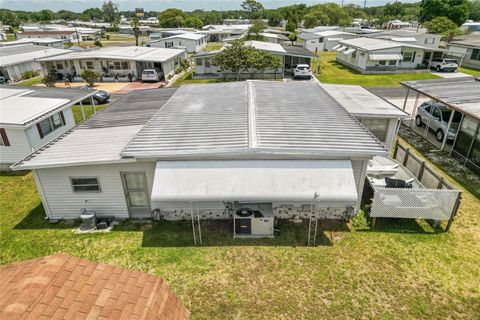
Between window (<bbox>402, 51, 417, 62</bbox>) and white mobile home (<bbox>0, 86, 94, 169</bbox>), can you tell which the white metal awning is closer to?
white mobile home (<bbox>0, 86, 94, 169</bbox>)

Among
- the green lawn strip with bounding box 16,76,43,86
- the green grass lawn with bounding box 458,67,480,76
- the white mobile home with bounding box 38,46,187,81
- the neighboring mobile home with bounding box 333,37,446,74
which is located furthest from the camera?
the green grass lawn with bounding box 458,67,480,76

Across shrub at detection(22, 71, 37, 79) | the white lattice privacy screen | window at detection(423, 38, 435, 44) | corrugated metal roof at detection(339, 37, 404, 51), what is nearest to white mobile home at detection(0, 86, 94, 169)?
the white lattice privacy screen

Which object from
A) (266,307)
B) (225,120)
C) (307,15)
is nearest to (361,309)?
(266,307)

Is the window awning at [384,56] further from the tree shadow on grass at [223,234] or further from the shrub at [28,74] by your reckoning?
the shrub at [28,74]

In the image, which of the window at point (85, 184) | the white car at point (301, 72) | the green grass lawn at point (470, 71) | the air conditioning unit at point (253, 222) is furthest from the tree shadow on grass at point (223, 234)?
the green grass lawn at point (470, 71)

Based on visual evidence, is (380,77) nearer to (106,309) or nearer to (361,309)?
(361,309)

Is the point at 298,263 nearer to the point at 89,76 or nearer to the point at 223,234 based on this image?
the point at 223,234

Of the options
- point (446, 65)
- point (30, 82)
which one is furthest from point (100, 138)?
point (446, 65)
